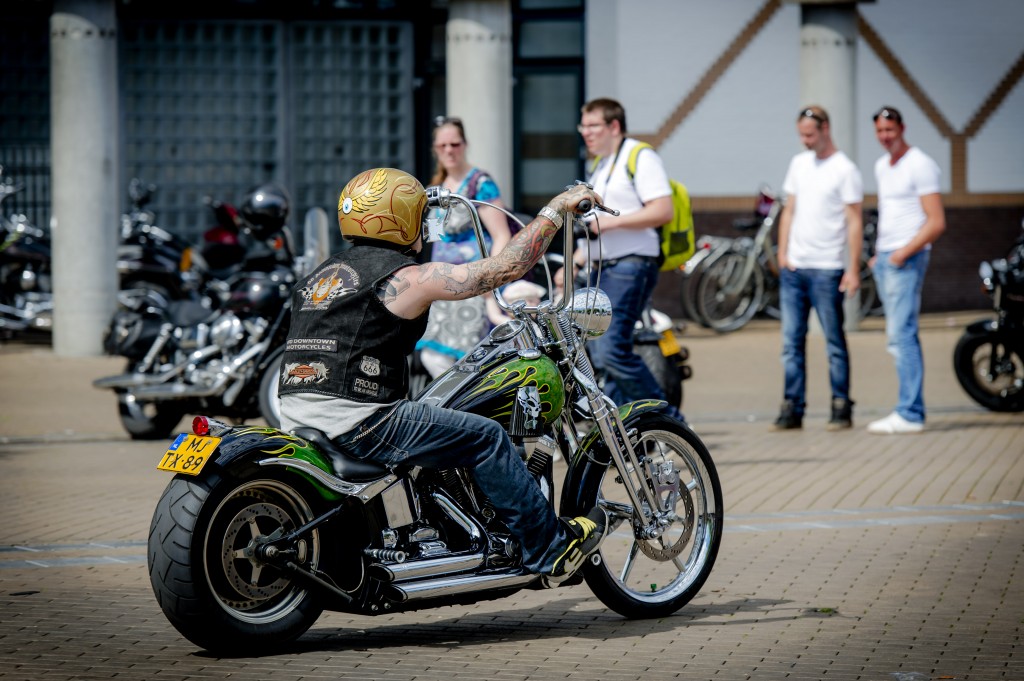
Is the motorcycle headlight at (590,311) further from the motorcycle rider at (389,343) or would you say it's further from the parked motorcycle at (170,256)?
the parked motorcycle at (170,256)

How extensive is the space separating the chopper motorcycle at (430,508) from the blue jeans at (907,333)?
468 centimetres

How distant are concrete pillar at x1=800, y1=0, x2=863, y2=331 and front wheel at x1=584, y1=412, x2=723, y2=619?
10.9m

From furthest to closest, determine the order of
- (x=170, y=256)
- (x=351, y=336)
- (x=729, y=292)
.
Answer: (x=729, y=292), (x=170, y=256), (x=351, y=336)

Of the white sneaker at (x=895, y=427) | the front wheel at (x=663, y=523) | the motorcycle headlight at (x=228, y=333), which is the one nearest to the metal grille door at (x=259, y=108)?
the motorcycle headlight at (x=228, y=333)

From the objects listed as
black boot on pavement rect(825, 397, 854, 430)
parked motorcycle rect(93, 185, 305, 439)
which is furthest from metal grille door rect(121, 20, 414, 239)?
black boot on pavement rect(825, 397, 854, 430)

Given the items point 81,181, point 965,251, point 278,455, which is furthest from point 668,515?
point 965,251

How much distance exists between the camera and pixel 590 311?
570 centimetres

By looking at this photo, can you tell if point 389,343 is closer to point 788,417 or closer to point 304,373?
point 304,373

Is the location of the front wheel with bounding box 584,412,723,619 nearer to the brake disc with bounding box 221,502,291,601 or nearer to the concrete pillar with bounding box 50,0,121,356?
the brake disc with bounding box 221,502,291,601

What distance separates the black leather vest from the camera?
5148mm

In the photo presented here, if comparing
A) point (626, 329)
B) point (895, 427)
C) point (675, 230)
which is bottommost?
point (895, 427)

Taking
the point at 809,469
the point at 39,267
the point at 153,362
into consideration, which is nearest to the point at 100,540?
the point at 153,362

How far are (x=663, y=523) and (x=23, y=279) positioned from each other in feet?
36.6

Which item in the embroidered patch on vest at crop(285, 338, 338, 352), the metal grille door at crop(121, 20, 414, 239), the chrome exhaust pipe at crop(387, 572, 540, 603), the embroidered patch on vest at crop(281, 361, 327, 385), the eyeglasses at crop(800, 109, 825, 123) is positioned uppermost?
the metal grille door at crop(121, 20, 414, 239)
